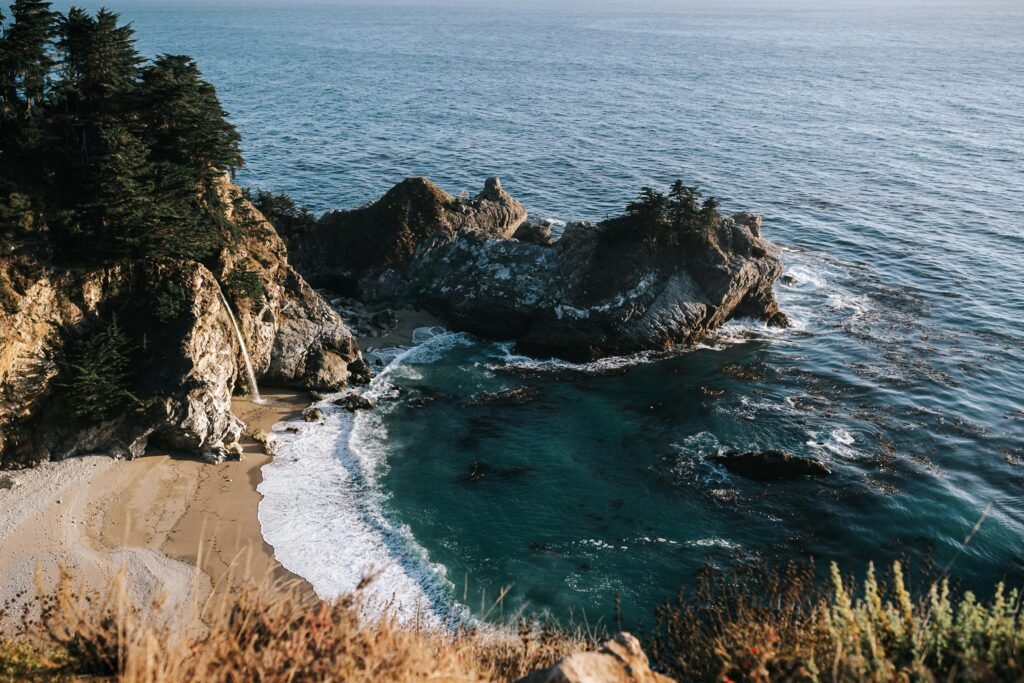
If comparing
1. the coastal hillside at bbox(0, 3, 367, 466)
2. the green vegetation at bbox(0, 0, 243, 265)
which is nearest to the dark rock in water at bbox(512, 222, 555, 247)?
the coastal hillside at bbox(0, 3, 367, 466)

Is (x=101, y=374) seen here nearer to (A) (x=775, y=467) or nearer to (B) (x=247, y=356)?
(B) (x=247, y=356)

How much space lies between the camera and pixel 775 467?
29703mm

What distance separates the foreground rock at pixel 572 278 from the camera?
40250 millimetres

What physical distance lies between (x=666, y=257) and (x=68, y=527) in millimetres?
31839

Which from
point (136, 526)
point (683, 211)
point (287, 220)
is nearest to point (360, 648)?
point (136, 526)

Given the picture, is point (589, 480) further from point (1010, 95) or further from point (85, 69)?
point (1010, 95)

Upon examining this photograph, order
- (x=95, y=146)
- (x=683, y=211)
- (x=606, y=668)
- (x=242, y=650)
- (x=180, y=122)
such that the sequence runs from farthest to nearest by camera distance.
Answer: (x=683, y=211) < (x=180, y=122) < (x=95, y=146) < (x=606, y=668) < (x=242, y=650)

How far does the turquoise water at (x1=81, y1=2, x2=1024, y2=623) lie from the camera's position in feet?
84.9

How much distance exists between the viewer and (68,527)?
2455cm

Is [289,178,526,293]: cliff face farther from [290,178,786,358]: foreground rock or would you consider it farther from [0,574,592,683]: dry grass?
[0,574,592,683]: dry grass

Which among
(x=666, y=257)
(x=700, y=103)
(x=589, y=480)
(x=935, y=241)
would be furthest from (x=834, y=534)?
(x=700, y=103)

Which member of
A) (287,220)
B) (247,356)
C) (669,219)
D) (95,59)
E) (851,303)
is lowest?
(247,356)

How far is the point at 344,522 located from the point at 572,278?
2070cm

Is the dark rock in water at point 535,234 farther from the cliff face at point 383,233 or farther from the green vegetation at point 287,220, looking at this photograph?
the green vegetation at point 287,220
